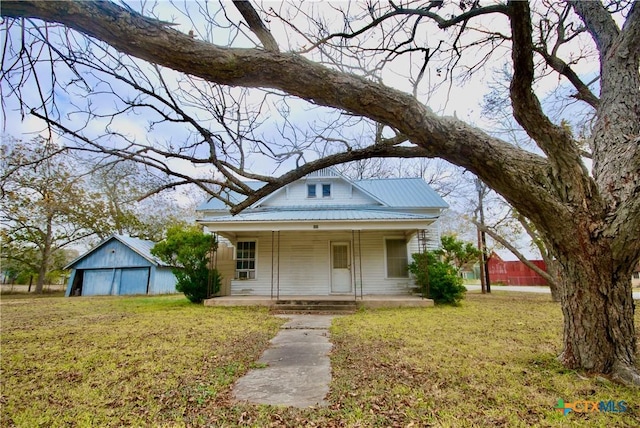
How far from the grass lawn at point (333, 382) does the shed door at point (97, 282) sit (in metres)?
16.0

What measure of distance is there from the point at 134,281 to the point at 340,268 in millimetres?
15481

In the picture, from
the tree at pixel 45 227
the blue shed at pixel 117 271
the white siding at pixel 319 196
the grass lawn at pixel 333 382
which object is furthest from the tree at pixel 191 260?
the tree at pixel 45 227

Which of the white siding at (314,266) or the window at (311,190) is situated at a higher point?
the window at (311,190)

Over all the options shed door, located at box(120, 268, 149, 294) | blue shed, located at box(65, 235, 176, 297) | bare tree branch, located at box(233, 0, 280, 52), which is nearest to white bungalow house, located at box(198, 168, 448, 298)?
bare tree branch, located at box(233, 0, 280, 52)

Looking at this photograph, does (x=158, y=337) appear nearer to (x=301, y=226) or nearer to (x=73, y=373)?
(x=73, y=373)

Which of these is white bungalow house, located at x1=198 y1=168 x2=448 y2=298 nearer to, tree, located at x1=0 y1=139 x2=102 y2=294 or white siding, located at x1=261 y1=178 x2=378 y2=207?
white siding, located at x1=261 y1=178 x2=378 y2=207

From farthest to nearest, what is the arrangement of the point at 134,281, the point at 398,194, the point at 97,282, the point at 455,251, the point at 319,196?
1. the point at 97,282
2. the point at 134,281
3. the point at 398,194
4. the point at 319,196
5. the point at 455,251

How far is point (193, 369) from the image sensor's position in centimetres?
392

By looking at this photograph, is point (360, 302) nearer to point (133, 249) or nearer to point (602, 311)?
point (602, 311)

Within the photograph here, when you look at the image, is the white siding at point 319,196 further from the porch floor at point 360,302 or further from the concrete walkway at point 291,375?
the concrete walkway at point 291,375

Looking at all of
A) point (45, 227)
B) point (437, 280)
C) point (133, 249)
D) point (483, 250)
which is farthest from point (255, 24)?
point (45, 227)

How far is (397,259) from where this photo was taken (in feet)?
39.6

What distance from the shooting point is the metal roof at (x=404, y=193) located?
525 inches

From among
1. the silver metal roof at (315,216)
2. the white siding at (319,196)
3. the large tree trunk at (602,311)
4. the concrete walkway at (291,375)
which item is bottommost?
the concrete walkway at (291,375)
